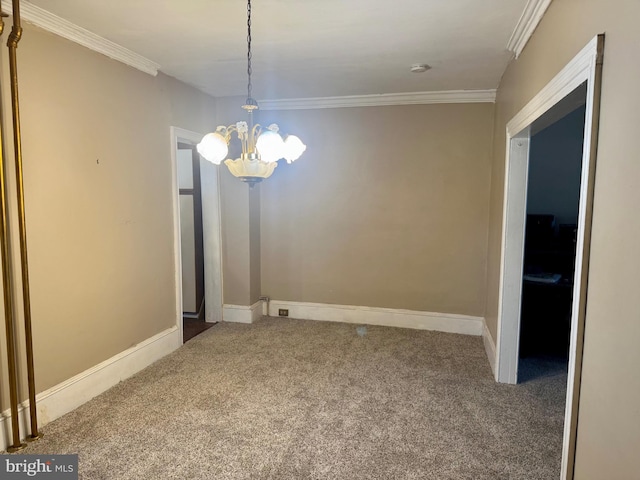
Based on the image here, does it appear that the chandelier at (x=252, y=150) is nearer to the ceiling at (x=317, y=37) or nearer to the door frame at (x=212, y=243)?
the ceiling at (x=317, y=37)

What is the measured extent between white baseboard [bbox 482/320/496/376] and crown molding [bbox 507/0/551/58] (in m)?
2.33

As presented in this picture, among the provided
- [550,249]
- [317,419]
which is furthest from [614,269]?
[550,249]

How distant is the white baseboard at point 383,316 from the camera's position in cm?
442

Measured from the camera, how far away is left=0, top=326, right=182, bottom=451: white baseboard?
244cm

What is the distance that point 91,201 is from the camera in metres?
2.90

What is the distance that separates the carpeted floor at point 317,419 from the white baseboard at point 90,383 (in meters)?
0.07

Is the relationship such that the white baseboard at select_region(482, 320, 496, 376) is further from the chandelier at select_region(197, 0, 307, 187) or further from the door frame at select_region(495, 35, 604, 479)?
the chandelier at select_region(197, 0, 307, 187)

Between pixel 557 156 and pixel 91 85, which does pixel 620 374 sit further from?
pixel 557 156

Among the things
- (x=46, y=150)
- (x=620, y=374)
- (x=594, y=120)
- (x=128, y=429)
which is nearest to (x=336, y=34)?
(x=594, y=120)

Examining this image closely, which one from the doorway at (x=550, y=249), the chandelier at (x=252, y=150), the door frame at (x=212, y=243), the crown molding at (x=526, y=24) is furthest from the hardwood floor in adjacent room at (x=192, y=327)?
the crown molding at (x=526, y=24)

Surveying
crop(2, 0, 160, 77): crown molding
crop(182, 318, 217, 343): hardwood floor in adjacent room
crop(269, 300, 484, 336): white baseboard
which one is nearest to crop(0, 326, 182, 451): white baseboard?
crop(182, 318, 217, 343): hardwood floor in adjacent room

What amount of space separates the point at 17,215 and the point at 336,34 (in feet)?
7.31

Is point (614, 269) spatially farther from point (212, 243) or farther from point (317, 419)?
point (212, 243)

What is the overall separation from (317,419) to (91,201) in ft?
7.12
